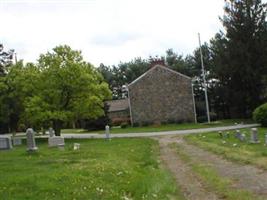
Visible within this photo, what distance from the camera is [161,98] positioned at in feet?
225

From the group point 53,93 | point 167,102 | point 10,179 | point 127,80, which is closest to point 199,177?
point 10,179

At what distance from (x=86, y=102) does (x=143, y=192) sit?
35.0 metres

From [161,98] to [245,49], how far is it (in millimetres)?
12399

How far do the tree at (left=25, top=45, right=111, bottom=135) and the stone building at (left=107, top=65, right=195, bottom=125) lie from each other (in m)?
21.0

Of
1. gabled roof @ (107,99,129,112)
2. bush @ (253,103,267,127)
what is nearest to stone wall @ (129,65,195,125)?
gabled roof @ (107,99,129,112)

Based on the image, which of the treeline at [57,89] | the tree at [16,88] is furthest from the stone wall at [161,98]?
the tree at [16,88]

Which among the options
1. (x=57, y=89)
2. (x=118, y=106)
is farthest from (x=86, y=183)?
(x=118, y=106)

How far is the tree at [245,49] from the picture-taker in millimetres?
63000

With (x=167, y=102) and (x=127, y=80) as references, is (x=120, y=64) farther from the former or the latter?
(x=167, y=102)

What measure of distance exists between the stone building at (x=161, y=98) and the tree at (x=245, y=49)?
17.6 feet

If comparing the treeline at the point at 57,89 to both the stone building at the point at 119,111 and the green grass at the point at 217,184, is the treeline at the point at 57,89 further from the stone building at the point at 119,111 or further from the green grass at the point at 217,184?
the stone building at the point at 119,111

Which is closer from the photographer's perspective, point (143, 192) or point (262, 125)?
point (143, 192)

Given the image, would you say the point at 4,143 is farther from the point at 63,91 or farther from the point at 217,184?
the point at 217,184

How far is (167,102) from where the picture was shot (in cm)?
6838
